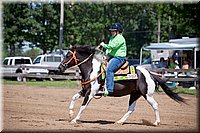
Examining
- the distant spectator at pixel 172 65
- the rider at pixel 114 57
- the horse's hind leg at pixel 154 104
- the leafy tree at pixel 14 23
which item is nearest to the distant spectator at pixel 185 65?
the distant spectator at pixel 172 65

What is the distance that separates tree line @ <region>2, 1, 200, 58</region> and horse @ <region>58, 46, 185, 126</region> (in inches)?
799

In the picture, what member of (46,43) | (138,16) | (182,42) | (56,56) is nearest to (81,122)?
(182,42)

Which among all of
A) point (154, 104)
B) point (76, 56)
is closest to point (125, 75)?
point (154, 104)

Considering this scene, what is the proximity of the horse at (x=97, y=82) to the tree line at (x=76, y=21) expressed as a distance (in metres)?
20.3

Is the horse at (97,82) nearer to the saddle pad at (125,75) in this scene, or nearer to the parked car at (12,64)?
the saddle pad at (125,75)

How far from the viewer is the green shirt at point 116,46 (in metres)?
9.38

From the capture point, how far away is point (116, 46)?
940 centimetres

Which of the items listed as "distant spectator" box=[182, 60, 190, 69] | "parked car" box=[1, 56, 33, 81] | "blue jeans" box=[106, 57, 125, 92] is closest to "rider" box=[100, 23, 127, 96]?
"blue jeans" box=[106, 57, 125, 92]

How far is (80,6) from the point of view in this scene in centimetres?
4188

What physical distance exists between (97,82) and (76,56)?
0.92 meters

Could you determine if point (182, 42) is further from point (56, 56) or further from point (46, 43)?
point (46, 43)

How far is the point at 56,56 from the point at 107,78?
71.8 ft

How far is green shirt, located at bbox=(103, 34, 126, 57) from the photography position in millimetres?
9380

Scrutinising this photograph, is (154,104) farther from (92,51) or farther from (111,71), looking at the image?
(92,51)
